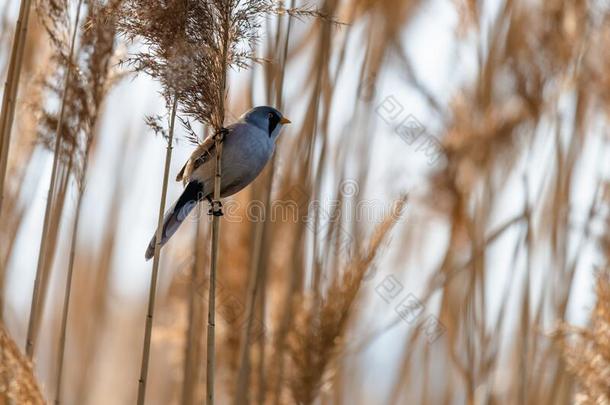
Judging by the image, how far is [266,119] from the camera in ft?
6.59

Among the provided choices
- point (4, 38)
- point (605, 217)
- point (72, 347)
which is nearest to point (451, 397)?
point (605, 217)

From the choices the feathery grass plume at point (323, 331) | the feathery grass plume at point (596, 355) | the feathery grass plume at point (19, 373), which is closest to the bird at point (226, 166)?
the feathery grass plume at point (323, 331)

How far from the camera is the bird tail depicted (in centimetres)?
187

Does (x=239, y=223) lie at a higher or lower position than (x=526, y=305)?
higher

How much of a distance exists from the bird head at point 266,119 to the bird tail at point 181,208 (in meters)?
0.21

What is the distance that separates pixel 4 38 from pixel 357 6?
112 centimetres

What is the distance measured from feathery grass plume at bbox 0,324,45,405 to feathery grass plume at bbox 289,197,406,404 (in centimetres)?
78

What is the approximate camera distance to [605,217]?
99.1 inches

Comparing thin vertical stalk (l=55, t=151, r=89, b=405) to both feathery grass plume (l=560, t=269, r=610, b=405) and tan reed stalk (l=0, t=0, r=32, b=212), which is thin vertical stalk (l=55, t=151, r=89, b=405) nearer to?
tan reed stalk (l=0, t=0, r=32, b=212)

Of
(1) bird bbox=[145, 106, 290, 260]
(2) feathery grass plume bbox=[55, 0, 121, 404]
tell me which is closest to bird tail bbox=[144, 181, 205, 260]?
(1) bird bbox=[145, 106, 290, 260]

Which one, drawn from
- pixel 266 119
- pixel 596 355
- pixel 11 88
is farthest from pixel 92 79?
pixel 596 355

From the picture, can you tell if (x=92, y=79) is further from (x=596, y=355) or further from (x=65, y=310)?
(x=596, y=355)

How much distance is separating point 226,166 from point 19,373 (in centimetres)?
66

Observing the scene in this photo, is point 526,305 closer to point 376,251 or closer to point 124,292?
point 376,251
